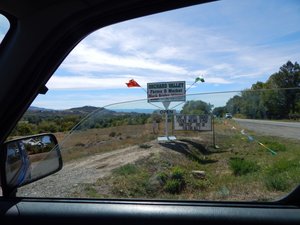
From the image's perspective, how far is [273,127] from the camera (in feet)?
8.58

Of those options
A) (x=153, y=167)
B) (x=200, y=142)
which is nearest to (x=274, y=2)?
(x=200, y=142)

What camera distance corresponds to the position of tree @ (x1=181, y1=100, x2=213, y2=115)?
268 centimetres

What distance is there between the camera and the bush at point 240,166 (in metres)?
2.77

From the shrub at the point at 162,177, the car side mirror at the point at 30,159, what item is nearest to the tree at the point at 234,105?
the shrub at the point at 162,177

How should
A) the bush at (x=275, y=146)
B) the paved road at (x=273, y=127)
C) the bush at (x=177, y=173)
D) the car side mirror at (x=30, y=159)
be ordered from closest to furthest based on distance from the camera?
the car side mirror at (x=30, y=159) → the paved road at (x=273, y=127) → the bush at (x=275, y=146) → the bush at (x=177, y=173)

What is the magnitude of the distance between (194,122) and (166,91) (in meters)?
0.28

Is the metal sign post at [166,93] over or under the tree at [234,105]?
over

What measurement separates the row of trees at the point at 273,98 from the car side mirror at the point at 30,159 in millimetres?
1048

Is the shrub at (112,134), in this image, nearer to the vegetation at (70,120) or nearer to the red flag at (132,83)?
the vegetation at (70,120)

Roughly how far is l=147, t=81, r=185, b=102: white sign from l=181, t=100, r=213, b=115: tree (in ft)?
0.17

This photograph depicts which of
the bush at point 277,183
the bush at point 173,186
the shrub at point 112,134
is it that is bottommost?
the bush at point 173,186

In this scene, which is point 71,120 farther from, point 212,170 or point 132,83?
point 212,170

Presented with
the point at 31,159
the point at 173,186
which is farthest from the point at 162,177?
the point at 31,159

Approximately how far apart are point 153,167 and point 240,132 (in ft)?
2.13
